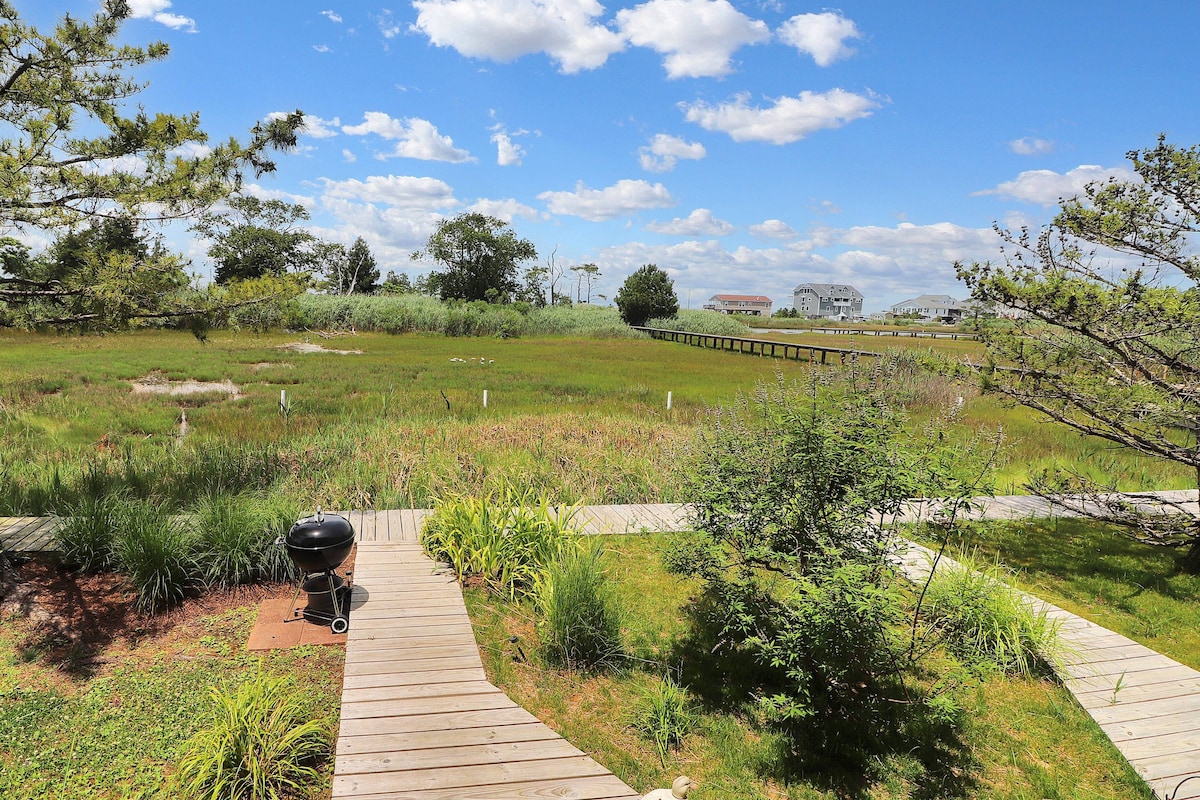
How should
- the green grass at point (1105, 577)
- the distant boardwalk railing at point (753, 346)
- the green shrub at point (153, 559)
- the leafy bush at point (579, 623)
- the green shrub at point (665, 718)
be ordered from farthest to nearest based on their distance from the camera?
the distant boardwalk railing at point (753, 346) → the green grass at point (1105, 577) → the green shrub at point (153, 559) → the leafy bush at point (579, 623) → the green shrub at point (665, 718)

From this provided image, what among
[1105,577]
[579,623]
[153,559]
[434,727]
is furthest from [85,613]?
[1105,577]

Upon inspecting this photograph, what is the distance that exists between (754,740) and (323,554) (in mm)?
3072

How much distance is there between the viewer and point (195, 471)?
723cm

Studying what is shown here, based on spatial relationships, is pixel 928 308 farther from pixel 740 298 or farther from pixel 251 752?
pixel 251 752

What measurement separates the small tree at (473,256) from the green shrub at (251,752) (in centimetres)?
4904

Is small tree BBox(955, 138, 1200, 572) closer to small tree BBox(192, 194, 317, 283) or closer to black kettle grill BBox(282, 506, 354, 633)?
black kettle grill BBox(282, 506, 354, 633)

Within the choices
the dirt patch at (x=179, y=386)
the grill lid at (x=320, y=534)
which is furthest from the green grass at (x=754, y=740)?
the dirt patch at (x=179, y=386)

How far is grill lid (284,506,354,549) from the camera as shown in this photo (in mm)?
4203

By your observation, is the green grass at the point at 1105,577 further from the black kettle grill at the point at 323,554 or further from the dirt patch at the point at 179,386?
the dirt patch at the point at 179,386

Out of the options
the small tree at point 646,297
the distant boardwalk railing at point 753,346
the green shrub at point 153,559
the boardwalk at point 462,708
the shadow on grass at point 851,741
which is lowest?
the shadow on grass at point 851,741

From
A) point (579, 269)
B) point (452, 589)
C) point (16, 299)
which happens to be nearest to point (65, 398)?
point (16, 299)

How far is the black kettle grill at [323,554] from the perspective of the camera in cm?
420

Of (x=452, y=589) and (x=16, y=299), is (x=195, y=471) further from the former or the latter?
(x=452, y=589)

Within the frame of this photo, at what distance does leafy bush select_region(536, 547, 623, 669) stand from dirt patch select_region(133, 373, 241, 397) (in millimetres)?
13384
